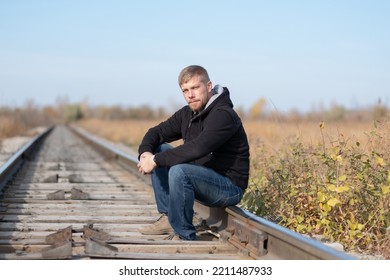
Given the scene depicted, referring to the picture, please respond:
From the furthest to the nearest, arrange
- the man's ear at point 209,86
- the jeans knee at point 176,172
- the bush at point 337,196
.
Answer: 1. the man's ear at point 209,86
2. the bush at point 337,196
3. the jeans knee at point 176,172

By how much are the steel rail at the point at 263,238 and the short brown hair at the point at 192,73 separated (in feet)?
3.40

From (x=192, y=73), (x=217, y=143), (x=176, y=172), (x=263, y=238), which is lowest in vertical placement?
(x=263, y=238)

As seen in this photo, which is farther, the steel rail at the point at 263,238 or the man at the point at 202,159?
the man at the point at 202,159

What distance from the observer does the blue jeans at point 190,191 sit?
457 centimetres

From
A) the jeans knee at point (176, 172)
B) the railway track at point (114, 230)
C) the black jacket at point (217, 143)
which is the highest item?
the black jacket at point (217, 143)

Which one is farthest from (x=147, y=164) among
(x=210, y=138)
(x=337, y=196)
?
(x=337, y=196)

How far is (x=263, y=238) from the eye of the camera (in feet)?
13.2

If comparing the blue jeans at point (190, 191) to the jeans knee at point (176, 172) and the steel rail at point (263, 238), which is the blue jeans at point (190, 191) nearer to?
the jeans knee at point (176, 172)

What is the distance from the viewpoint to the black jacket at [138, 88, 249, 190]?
180 inches

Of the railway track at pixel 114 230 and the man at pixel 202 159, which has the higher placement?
the man at pixel 202 159

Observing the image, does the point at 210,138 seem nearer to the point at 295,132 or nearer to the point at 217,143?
the point at 217,143

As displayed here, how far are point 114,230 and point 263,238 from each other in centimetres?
149

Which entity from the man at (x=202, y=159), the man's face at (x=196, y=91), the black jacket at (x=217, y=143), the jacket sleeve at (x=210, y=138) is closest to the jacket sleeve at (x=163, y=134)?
the black jacket at (x=217, y=143)
